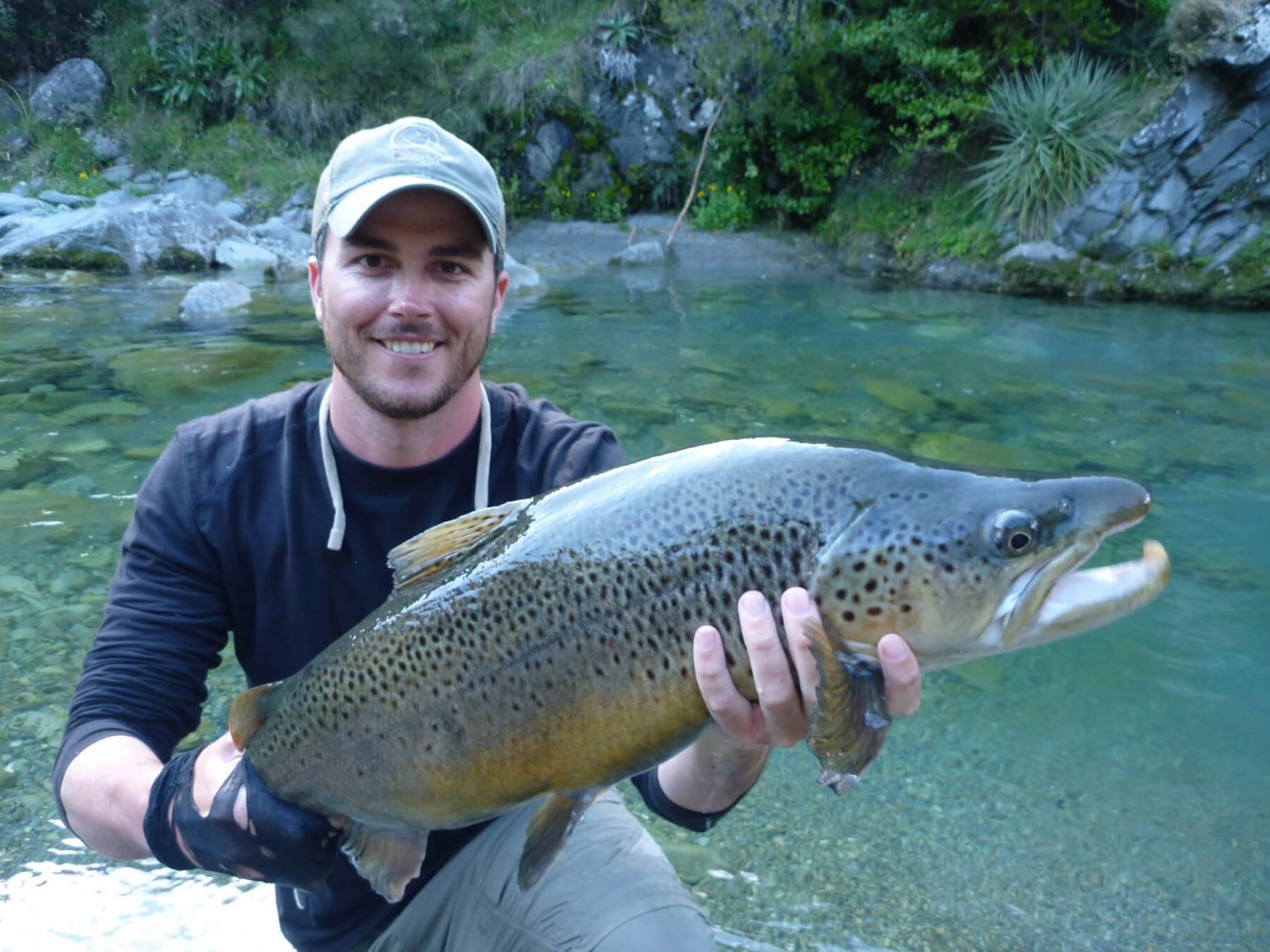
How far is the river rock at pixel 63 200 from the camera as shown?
18891mm

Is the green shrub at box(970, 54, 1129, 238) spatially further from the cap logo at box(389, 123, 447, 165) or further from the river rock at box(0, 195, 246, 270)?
the cap logo at box(389, 123, 447, 165)

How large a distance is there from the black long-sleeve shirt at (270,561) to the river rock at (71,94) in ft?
80.3

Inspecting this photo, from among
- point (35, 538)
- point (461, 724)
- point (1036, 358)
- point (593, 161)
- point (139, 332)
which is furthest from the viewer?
point (593, 161)

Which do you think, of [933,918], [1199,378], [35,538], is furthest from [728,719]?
[1199,378]

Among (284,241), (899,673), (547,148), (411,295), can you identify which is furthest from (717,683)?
(547,148)

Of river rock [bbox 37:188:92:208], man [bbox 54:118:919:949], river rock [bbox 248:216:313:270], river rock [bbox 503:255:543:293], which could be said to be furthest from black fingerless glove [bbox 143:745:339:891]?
river rock [bbox 37:188:92:208]

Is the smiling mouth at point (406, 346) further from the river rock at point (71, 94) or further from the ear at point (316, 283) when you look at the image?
the river rock at point (71, 94)

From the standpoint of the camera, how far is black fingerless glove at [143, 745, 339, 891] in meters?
1.95

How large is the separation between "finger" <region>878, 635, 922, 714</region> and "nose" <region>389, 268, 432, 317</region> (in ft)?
4.47

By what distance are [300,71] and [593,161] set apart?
7223mm

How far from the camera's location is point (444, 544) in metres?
2.06

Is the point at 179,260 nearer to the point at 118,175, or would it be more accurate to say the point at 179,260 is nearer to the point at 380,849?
the point at 118,175

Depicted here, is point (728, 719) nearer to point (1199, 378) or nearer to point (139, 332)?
point (1199, 378)

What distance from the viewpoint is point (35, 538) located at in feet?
19.0
